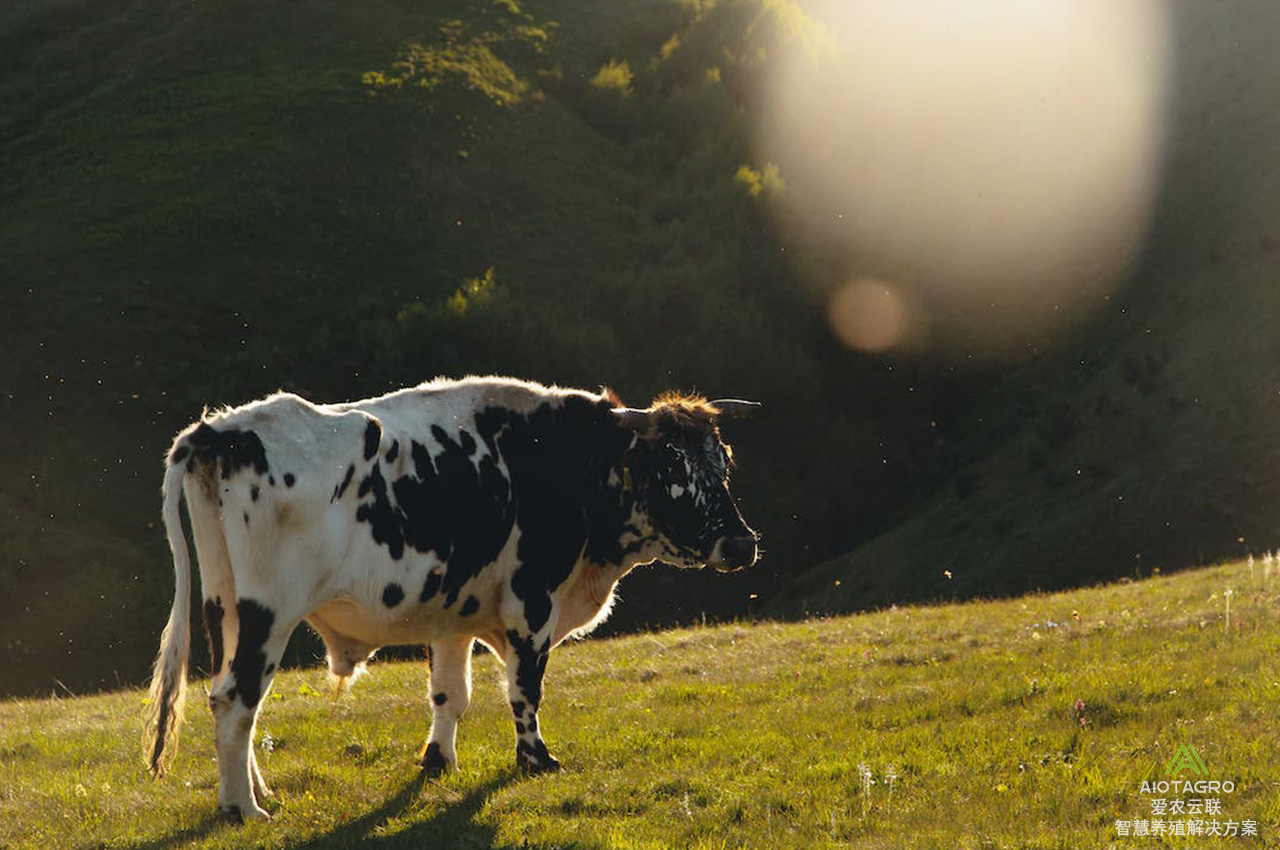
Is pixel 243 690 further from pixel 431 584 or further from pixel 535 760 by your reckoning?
pixel 535 760

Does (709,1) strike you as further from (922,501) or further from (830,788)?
(830,788)

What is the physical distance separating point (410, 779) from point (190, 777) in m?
1.96

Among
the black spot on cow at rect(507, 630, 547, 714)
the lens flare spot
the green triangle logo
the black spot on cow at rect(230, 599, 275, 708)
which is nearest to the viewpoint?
the black spot on cow at rect(230, 599, 275, 708)

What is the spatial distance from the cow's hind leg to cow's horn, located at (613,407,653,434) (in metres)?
3.72

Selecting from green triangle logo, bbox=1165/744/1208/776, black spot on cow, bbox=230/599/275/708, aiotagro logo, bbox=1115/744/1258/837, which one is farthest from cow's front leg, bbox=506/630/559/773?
green triangle logo, bbox=1165/744/1208/776

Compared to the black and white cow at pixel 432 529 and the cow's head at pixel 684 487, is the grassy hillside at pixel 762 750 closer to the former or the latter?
the black and white cow at pixel 432 529

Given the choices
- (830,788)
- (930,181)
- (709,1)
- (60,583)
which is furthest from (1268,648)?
(709,1)

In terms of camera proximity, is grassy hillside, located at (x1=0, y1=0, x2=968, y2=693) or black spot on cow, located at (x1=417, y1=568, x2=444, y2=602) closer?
black spot on cow, located at (x1=417, y1=568, x2=444, y2=602)

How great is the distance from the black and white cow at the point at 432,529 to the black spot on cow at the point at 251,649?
0.04 feet

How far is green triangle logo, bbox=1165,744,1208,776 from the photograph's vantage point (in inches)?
386

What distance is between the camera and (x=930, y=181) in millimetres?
69062

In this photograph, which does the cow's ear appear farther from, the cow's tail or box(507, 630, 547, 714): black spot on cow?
the cow's tail

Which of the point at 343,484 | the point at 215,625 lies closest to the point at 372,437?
the point at 343,484

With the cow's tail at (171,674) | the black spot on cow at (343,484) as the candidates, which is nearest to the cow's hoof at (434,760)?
the cow's tail at (171,674)
